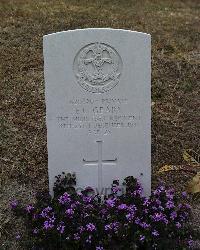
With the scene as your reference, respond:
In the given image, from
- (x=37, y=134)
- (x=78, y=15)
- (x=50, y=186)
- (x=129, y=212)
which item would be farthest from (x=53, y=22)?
(x=129, y=212)

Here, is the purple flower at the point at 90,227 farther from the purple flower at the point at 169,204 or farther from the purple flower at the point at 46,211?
the purple flower at the point at 169,204

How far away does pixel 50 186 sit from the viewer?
512 centimetres

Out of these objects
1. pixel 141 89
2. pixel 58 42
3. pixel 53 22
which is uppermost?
pixel 53 22

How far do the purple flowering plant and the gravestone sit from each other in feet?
0.54

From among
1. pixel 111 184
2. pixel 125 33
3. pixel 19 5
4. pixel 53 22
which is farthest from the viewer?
pixel 19 5

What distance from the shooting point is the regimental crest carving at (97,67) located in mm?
4707

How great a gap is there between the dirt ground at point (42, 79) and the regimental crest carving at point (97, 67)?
49.6 inches

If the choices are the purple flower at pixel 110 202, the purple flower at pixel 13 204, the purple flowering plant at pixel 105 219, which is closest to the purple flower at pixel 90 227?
the purple flowering plant at pixel 105 219

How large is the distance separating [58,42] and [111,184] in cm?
134

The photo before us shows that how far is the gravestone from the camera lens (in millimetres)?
4695

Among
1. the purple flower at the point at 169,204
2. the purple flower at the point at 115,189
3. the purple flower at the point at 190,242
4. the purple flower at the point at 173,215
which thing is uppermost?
the purple flower at the point at 115,189

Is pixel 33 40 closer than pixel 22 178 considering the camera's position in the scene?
No

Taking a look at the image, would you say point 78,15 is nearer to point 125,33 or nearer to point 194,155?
point 194,155

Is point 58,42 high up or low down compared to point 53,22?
down
